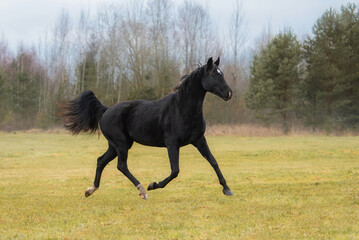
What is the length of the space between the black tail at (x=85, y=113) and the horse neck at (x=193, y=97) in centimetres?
203

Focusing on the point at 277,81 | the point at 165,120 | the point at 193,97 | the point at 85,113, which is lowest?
the point at 165,120

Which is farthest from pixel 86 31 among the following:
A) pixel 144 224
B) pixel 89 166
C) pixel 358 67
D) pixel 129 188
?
pixel 144 224

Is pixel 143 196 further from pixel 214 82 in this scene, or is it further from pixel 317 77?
pixel 317 77

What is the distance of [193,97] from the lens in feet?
23.4

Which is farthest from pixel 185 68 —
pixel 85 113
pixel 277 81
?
pixel 85 113

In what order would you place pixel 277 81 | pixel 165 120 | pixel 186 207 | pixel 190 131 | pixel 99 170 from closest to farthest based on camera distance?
pixel 186 207
pixel 190 131
pixel 165 120
pixel 99 170
pixel 277 81

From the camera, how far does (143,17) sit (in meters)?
46.8

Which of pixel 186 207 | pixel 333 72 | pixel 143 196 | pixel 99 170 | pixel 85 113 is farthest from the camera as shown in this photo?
pixel 333 72

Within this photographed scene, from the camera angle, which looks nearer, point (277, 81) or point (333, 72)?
point (333, 72)

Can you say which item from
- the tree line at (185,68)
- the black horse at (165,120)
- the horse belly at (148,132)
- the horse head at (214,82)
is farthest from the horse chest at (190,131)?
the tree line at (185,68)

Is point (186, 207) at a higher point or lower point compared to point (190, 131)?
lower

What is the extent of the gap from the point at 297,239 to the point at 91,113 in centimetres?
492

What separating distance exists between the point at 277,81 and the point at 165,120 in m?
30.2

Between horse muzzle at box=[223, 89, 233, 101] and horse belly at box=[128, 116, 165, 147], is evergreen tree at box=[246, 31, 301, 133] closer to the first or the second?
horse belly at box=[128, 116, 165, 147]
